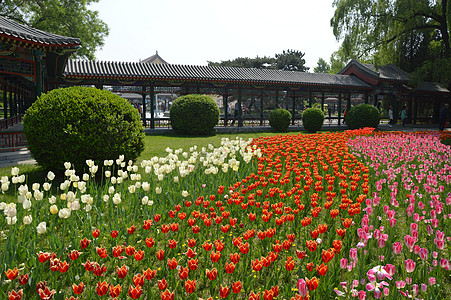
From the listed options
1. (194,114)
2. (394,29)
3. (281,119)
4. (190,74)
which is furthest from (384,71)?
(194,114)

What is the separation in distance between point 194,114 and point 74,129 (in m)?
10.8

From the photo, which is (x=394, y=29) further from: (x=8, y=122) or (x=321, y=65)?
(x=321, y=65)

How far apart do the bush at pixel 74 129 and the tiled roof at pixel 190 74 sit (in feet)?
37.1

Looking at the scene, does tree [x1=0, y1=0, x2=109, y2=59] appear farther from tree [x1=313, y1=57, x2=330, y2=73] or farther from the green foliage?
tree [x1=313, y1=57, x2=330, y2=73]

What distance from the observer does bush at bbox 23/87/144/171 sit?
7.02m

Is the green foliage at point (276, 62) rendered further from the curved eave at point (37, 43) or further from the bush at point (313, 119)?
the curved eave at point (37, 43)

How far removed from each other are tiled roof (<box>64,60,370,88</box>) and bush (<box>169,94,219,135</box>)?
8.65 ft

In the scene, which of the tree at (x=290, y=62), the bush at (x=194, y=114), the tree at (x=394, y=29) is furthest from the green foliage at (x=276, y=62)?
the bush at (x=194, y=114)

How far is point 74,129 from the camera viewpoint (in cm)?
702

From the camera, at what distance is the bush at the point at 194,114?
1759 centimetres

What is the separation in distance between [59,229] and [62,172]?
12.2ft

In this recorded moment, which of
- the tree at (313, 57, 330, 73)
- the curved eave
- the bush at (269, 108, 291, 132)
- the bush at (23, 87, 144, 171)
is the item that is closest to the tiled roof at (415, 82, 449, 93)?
the bush at (269, 108, 291, 132)

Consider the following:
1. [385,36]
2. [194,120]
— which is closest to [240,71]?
[194,120]

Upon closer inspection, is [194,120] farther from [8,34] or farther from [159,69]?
[8,34]
